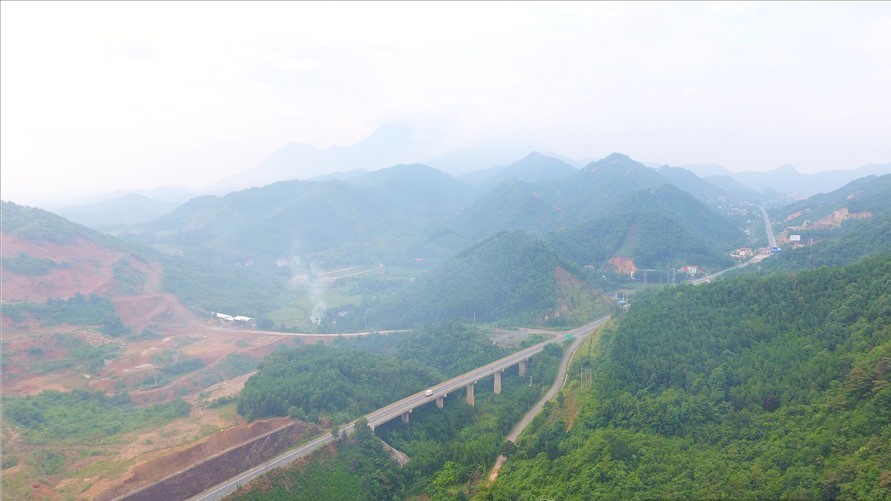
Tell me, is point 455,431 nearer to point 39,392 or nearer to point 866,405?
point 866,405

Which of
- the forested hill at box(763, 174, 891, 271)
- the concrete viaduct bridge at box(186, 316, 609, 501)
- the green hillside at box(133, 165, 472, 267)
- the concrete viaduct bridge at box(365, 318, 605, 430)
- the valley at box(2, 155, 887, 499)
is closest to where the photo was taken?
the concrete viaduct bridge at box(186, 316, 609, 501)

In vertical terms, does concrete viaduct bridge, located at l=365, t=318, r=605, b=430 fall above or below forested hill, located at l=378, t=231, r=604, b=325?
below

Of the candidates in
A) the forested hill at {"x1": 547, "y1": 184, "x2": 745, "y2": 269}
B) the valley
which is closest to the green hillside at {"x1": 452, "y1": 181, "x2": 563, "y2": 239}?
the valley

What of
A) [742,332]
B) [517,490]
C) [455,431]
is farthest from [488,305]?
[517,490]

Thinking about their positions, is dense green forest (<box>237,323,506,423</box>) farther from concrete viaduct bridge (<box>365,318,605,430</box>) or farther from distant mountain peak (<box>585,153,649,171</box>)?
distant mountain peak (<box>585,153,649,171</box>)

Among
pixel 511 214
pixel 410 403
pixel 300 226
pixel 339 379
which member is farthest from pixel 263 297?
pixel 511 214

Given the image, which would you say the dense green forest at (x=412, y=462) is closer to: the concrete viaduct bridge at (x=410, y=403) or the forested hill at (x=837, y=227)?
the concrete viaduct bridge at (x=410, y=403)

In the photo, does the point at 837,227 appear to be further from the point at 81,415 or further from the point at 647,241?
the point at 81,415

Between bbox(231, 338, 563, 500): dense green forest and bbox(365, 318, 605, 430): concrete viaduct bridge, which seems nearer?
bbox(231, 338, 563, 500): dense green forest
